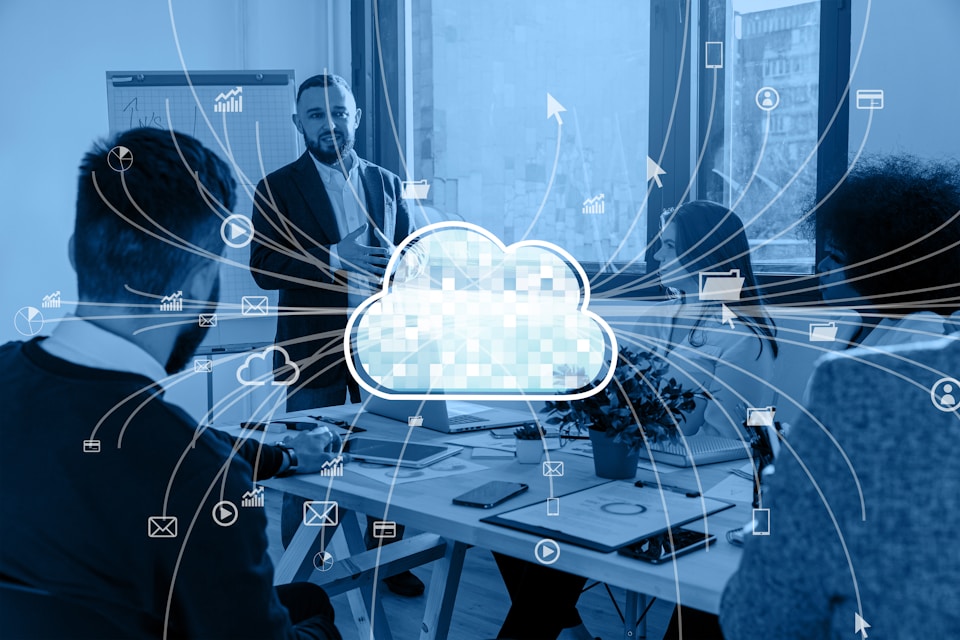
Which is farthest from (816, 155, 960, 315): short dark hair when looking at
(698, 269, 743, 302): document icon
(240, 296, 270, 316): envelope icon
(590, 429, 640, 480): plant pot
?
→ (240, 296, 270, 316): envelope icon

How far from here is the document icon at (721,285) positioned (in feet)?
9.71

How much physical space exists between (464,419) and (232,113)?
183 centimetres

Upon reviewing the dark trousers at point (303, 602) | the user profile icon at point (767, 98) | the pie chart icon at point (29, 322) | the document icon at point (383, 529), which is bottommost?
the document icon at point (383, 529)

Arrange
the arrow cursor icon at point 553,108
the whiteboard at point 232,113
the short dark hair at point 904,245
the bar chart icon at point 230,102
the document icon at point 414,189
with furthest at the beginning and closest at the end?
1. the arrow cursor icon at point 553,108
2. the document icon at point 414,189
3. the bar chart icon at point 230,102
4. the whiteboard at point 232,113
5. the short dark hair at point 904,245

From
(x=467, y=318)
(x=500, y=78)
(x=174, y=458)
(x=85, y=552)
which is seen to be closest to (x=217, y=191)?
(x=174, y=458)

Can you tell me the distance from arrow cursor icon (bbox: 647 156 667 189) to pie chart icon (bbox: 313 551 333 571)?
2.04 metres

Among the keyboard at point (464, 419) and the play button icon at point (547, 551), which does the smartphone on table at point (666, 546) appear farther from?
the keyboard at point (464, 419)

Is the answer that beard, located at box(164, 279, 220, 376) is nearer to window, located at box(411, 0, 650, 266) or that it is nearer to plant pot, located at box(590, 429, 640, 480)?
plant pot, located at box(590, 429, 640, 480)

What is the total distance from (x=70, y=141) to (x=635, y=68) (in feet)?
7.29

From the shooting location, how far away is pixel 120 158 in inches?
51.6

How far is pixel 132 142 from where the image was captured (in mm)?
1340

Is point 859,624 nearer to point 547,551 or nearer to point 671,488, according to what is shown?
point 547,551

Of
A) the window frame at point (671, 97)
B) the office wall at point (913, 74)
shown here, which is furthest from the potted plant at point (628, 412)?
the office wall at point (913, 74)

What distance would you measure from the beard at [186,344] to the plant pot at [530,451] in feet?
2.99
